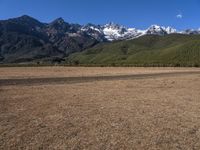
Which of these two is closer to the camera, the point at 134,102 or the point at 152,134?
the point at 152,134

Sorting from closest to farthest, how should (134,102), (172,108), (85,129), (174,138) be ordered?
1. (174,138)
2. (85,129)
3. (172,108)
4. (134,102)

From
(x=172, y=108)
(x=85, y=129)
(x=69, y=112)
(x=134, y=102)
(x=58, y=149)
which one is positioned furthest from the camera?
(x=134, y=102)

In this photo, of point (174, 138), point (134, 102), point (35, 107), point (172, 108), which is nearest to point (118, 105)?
point (134, 102)

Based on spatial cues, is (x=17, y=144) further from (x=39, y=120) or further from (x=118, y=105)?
(x=118, y=105)

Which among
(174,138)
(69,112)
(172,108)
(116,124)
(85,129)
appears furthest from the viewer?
(172,108)

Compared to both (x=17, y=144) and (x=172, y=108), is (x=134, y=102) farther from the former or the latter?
A: (x=17, y=144)

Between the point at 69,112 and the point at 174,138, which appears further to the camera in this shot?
the point at 69,112

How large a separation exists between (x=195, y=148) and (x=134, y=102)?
11.6 m

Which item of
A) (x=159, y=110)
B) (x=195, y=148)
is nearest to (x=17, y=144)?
(x=195, y=148)

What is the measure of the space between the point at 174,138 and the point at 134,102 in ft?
33.6

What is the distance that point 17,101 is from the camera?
24.2 metres

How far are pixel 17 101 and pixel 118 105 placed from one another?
735cm

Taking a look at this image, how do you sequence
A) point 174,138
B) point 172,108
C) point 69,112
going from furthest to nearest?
point 172,108 → point 69,112 → point 174,138

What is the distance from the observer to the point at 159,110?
66.6 feet
